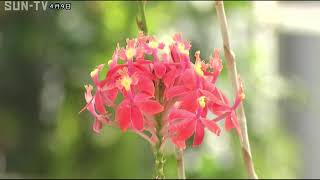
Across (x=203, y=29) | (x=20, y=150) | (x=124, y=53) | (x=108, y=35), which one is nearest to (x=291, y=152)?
(x=203, y=29)

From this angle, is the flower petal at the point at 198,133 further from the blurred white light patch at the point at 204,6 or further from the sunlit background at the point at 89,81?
the blurred white light patch at the point at 204,6

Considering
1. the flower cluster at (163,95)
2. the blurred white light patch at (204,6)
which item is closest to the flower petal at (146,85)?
the flower cluster at (163,95)

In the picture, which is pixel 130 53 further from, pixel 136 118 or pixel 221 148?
pixel 221 148

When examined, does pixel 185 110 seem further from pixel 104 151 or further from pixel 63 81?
pixel 63 81

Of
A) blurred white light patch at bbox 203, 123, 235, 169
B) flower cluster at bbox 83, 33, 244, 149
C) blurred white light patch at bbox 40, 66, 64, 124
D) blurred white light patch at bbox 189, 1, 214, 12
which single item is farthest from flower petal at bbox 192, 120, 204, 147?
blurred white light patch at bbox 40, 66, 64, 124

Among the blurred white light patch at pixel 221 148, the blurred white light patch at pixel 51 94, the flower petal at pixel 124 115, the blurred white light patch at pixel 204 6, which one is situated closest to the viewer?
the flower petal at pixel 124 115

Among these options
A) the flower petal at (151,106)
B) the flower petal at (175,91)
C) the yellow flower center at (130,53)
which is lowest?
the flower petal at (151,106)
